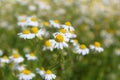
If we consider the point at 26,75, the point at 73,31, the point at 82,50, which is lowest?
the point at 26,75

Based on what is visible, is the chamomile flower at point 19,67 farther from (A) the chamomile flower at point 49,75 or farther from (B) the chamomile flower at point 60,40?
(B) the chamomile flower at point 60,40

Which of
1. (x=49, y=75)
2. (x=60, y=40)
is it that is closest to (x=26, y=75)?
(x=49, y=75)

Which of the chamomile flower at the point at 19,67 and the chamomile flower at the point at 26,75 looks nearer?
the chamomile flower at the point at 26,75

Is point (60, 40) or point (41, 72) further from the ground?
point (60, 40)

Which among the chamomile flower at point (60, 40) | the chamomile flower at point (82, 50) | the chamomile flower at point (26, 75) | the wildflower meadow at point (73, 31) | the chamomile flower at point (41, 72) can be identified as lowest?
the chamomile flower at point (41, 72)

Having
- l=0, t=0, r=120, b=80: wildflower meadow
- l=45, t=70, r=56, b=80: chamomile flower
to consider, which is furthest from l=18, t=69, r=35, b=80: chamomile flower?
l=45, t=70, r=56, b=80: chamomile flower

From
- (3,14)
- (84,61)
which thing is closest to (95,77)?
(84,61)

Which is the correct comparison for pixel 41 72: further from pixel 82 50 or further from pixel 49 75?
pixel 82 50

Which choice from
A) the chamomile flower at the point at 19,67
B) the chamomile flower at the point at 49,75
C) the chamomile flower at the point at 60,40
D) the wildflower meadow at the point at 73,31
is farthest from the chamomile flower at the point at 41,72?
the chamomile flower at the point at 19,67

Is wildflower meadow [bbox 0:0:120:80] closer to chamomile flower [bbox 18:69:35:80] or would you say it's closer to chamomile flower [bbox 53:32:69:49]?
chamomile flower [bbox 18:69:35:80]
